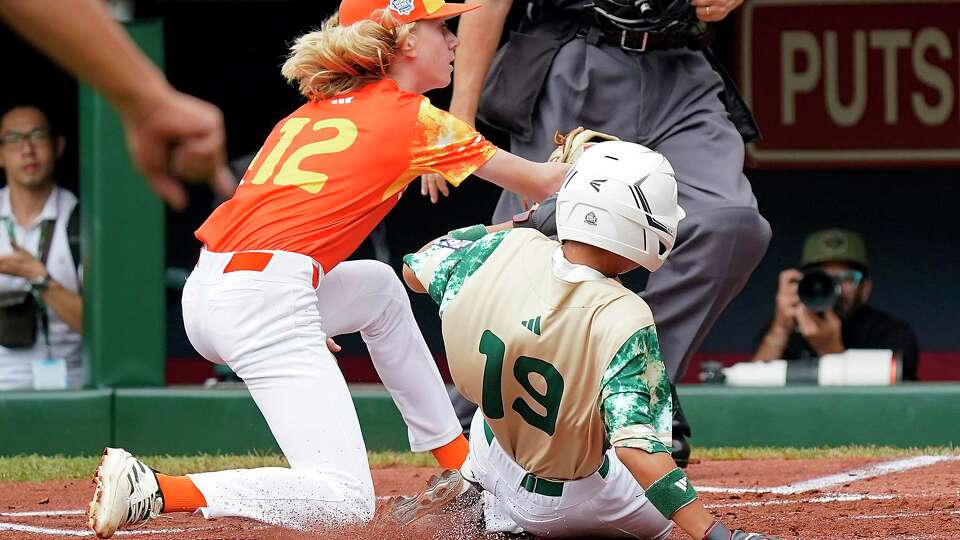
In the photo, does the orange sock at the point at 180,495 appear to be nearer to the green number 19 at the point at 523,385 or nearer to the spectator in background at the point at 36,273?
the green number 19 at the point at 523,385

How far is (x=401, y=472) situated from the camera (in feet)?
15.3

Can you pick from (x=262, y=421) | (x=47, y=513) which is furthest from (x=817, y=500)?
(x=262, y=421)

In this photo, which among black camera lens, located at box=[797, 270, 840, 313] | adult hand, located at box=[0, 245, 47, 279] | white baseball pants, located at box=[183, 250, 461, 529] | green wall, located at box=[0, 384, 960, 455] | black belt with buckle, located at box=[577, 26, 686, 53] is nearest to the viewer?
white baseball pants, located at box=[183, 250, 461, 529]

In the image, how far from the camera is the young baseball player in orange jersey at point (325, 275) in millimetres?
3041

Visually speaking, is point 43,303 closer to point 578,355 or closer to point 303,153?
point 303,153

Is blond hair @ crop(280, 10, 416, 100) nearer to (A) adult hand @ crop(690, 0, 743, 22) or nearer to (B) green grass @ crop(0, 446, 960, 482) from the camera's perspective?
(A) adult hand @ crop(690, 0, 743, 22)

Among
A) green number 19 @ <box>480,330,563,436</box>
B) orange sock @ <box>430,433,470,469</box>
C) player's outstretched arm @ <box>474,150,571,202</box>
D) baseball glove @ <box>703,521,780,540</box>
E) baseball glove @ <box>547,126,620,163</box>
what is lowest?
orange sock @ <box>430,433,470,469</box>

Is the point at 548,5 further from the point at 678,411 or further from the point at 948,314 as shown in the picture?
the point at 948,314

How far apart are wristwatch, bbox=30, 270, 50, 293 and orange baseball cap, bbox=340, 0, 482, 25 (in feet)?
10.1

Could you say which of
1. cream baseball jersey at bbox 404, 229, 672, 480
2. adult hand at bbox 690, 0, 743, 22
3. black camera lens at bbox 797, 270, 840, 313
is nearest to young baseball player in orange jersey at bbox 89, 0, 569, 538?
cream baseball jersey at bbox 404, 229, 672, 480

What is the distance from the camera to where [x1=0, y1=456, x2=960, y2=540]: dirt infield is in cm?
327

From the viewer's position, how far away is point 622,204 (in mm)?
2840

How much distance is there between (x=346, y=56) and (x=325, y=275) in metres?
0.49

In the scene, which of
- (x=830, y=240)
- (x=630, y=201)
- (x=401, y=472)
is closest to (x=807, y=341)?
(x=830, y=240)
